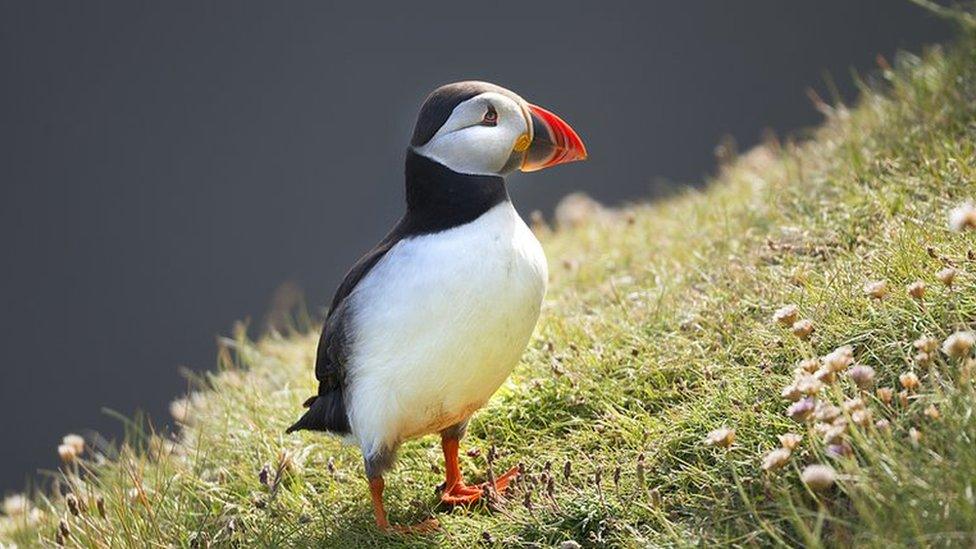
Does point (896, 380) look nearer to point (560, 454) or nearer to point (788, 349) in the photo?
point (788, 349)

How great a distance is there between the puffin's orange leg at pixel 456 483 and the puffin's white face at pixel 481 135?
0.77m

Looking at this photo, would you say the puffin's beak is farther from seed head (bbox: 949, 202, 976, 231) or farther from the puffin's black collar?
seed head (bbox: 949, 202, 976, 231)

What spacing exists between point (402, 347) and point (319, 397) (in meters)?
0.47

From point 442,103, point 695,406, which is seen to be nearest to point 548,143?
point 442,103

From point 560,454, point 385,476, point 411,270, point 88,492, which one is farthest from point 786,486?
point 88,492

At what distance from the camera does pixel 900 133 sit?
443cm

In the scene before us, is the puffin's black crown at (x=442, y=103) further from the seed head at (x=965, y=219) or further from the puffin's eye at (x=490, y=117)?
the seed head at (x=965, y=219)

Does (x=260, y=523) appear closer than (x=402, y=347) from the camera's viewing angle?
No

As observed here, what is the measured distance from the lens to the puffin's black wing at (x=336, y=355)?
3.08 meters

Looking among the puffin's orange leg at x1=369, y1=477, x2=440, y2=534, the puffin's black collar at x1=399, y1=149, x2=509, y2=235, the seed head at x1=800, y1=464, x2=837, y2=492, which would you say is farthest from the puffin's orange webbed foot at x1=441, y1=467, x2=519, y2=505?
the seed head at x1=800, y1=464, x2=837, y2=492

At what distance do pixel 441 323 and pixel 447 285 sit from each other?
9 centimetres

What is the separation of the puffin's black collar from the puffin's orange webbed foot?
0.69 meters

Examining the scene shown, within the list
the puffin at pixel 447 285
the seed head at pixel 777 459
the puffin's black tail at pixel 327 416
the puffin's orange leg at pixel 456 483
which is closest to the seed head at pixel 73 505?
the puffin's black tail at pixel 327 416

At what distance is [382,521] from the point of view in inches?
121
